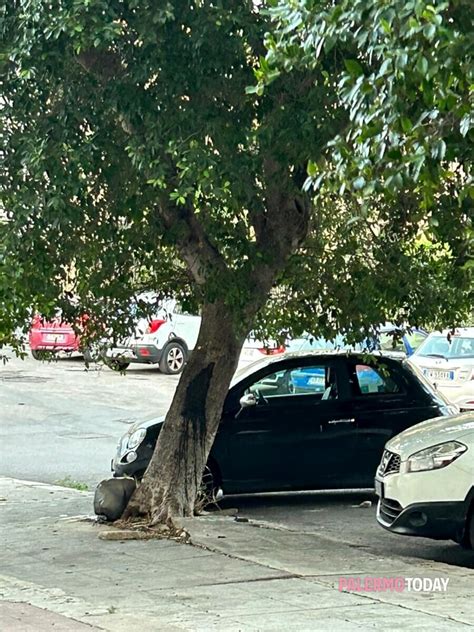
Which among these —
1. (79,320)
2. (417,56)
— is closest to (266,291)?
(79,320)

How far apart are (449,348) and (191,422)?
1053 cm

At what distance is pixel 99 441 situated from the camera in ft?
60.0

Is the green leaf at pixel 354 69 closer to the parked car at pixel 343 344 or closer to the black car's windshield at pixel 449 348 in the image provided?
the parked car at pixel 343 344

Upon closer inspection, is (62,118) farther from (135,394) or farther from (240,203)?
(135,394)

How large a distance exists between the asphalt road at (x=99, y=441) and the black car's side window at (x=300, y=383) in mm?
1241

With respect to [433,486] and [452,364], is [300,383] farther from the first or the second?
[452,364]

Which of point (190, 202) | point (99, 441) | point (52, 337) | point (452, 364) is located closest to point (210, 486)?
point (190, 202)

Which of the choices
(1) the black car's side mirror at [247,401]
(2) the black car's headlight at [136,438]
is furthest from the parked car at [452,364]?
(2) the black car's headlight at [136,438]

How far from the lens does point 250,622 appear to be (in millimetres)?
7797

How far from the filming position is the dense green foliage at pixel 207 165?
23.2ft

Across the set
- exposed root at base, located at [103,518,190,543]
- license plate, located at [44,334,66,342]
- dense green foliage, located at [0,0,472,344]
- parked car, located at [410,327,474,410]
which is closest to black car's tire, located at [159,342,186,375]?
license plate, located at [44,334,66,342]

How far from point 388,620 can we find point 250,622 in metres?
0.90

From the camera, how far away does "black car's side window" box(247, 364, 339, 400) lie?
13.1 meters

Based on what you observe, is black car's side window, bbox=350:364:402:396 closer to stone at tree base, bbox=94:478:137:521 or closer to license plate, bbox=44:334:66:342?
stone at tree base, bbox=94:478:137:521
